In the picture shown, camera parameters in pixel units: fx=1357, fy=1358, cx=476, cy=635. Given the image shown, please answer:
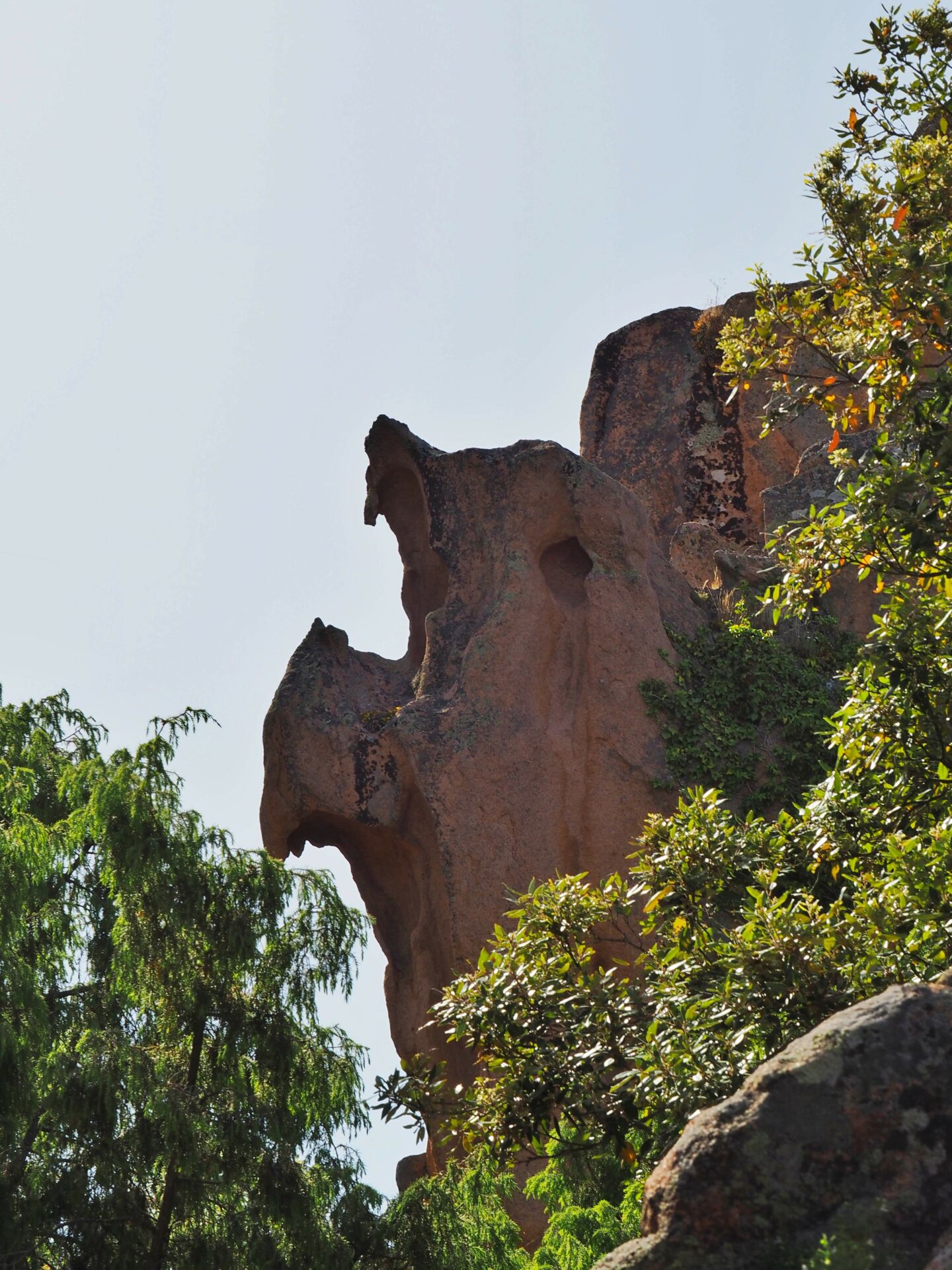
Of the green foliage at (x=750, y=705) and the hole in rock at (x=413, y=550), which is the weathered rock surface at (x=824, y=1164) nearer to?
the green foliage at (x=750, y=705)

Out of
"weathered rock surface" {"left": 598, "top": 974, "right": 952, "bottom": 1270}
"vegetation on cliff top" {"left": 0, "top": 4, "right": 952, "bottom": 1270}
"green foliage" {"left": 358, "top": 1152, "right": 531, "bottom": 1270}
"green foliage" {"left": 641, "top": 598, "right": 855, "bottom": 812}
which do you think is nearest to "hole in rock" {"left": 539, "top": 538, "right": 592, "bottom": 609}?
"green foliage" {"left": 641, "top": 598, "right": 855, "bottom": 812}

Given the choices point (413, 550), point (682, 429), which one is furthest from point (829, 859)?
point (682, 429)

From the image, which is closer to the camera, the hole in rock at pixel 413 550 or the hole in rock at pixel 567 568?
the hole in rock at pixel 567 568

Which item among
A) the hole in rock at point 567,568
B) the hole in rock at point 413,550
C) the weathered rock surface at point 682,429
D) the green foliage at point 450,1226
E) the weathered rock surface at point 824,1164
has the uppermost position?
the weathered rock surface at point 682,429

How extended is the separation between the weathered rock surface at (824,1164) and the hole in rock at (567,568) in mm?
13748

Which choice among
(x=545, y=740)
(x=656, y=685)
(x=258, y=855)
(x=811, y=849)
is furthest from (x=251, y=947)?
(x=656, y=685)

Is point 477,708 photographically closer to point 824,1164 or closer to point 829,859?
point 829,859

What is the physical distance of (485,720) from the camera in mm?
16688

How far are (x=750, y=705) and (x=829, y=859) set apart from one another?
992 cm

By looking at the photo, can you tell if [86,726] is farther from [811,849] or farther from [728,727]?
[811,849]

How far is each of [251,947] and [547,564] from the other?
904 cm

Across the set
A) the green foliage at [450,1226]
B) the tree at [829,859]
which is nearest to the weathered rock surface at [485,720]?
the green foliage at [450,1226]

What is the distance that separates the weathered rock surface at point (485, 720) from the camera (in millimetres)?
16219

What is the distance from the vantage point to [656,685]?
17016 millimetres
